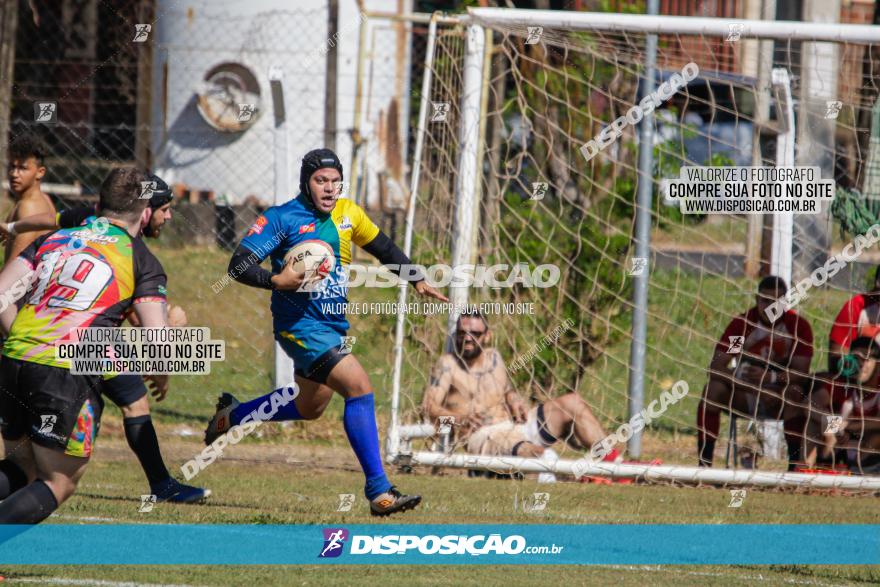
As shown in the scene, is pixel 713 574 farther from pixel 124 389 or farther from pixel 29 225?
pixel 29 225

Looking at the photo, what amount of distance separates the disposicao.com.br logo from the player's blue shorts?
3.44 ft

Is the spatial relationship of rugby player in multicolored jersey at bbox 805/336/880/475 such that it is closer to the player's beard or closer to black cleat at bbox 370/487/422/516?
the player's beard

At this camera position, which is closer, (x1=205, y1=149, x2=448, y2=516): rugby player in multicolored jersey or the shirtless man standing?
(x1=205, y1=149, x2=448, y2=516): rugby player in multicolored jersey

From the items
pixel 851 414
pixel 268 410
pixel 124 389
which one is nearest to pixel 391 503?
pixel 268 410

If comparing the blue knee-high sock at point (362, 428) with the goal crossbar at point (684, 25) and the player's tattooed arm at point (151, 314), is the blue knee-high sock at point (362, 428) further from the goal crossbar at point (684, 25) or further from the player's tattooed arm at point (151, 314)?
the goal crossbar at point (684, 25)

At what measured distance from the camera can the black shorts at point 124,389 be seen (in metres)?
6.47

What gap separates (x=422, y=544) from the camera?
5.74m

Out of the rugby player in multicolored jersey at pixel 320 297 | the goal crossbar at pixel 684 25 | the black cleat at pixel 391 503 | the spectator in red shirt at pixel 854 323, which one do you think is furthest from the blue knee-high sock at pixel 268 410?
the spectator in red shirt at pixel 854 323

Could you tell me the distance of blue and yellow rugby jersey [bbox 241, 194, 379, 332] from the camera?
6.44 m

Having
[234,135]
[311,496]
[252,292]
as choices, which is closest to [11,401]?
[311,496]

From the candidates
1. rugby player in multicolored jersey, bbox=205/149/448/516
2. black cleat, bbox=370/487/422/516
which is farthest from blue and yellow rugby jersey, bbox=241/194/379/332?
black cleat, bbox=370/487/422/516

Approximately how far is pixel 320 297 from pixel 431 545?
1515 mm

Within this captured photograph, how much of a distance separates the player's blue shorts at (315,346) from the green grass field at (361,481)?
827mm

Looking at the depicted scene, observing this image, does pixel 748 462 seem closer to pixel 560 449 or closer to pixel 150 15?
pixel 560 449
